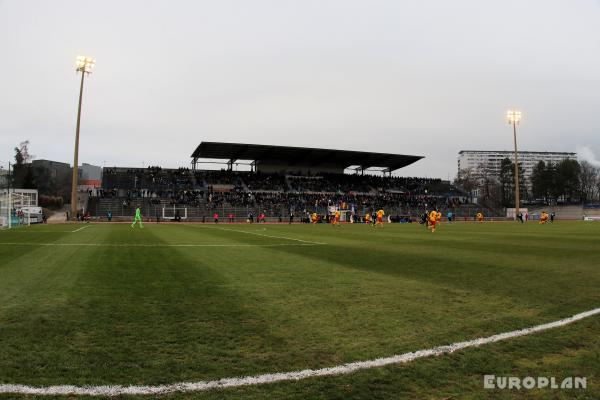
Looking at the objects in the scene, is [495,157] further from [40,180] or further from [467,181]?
[40,180]

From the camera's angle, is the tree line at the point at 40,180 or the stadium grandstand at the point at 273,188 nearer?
the stadium grandstand at the point at 273,188

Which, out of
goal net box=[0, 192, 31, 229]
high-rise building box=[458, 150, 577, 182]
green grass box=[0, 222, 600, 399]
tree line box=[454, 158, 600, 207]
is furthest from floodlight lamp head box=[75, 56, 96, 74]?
high-rise building box=[458, 150, 577, 182]

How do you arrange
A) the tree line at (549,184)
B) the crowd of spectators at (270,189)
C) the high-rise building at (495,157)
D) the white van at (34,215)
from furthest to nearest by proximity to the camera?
the high-rise building at (495,157), the tree line at (549,184), the crowd of spectators at (270,189), the white van at (34,215)

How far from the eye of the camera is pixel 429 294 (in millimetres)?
7047

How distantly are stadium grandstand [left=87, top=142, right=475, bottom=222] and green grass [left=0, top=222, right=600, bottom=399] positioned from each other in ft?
145

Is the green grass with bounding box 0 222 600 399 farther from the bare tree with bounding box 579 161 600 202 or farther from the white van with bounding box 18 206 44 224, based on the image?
the bare tree with bounding box 579 161 600 202

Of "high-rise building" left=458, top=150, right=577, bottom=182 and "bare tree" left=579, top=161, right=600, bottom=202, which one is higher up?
"high-rise building" left=458, top=150, right=577, bottom=182

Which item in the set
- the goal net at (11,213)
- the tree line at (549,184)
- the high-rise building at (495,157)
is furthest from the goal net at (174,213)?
the high-rise building at (495,157)

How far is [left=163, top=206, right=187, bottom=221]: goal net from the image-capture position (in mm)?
53697

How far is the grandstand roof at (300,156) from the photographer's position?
65625mm

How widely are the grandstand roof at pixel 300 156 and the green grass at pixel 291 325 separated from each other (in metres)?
55.3

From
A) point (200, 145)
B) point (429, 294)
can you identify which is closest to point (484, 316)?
point (429, 294)

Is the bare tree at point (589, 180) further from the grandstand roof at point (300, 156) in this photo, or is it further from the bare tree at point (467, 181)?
the grandstand roof at point (300, 156)

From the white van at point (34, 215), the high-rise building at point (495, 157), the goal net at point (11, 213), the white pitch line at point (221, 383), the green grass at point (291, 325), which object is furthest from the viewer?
the high-rise building at point (495, 157)
